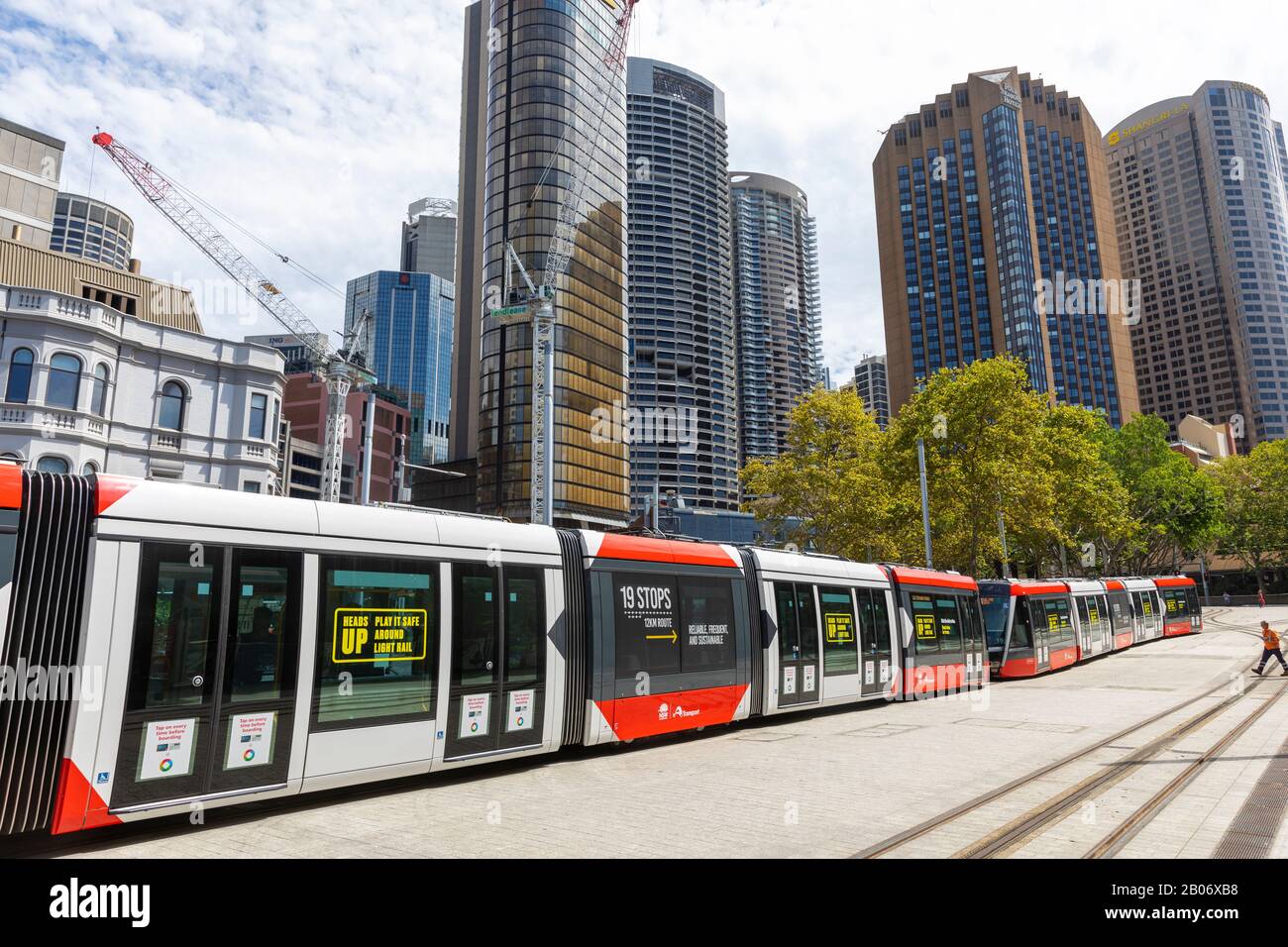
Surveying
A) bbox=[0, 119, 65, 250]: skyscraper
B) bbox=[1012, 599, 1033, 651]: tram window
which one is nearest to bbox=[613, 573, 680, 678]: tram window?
bbox=[1012, 599, 1033, 651]: tram window

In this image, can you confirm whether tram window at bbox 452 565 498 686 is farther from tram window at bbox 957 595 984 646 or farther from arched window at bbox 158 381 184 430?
arched window at bbox 158 381 184 430

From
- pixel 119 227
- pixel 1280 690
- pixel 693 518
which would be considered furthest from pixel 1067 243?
pixel 119 227

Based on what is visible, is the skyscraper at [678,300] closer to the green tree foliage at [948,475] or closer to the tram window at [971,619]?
the green tree foliage at [948,475]

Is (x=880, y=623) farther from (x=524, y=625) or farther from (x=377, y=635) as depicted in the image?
(x=377, y=635)

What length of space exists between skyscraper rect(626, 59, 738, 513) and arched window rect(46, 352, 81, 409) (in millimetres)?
143134

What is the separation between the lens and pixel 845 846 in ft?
23.1

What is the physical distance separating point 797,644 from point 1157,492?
54.9 metres

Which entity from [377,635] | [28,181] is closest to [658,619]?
[377,635]

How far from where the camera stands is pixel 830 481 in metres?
40.1

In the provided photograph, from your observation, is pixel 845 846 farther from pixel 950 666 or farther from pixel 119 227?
pixel 119 227

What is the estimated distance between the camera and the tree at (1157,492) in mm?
57719

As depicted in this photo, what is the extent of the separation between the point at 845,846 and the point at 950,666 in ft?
53.2

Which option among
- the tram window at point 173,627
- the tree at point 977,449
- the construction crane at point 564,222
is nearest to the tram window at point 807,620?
the tram window at point 173,627

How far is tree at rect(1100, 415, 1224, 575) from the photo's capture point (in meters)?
57.7
